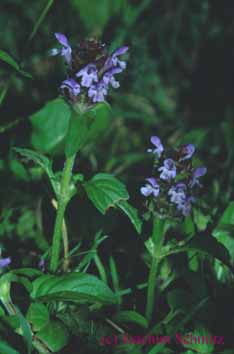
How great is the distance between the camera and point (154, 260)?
82.7 inches

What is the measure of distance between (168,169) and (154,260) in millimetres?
367

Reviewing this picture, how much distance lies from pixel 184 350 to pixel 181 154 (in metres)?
0.71

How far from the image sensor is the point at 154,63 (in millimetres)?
3875

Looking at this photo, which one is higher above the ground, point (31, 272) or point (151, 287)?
point (31, 272)

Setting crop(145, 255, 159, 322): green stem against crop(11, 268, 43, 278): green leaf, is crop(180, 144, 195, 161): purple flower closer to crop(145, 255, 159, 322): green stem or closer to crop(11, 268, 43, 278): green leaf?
Answer: crop(145, 255, 159, 322): green stem

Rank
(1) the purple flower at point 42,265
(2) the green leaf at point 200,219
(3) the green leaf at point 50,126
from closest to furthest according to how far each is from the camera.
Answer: (1) the purple flower at point 42,265
(2) the green leaf at point 200,219
(3) the green leaf at point 50,126

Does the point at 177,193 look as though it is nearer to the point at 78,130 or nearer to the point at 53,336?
the point at 78,130

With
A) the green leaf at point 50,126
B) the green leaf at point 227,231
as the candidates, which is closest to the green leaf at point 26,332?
the green leaf at point 227,231

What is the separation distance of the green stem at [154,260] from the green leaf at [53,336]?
1.18 ft

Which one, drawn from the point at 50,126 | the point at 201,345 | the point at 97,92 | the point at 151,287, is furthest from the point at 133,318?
the point at 50,126

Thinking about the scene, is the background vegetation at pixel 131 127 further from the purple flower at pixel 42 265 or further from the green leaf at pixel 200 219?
the purple flower at pixel 42 265

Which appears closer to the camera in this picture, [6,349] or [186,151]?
[6,349]

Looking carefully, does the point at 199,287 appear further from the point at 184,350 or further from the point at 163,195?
the point at 163,195

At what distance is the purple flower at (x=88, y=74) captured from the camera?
1923 millimetres
